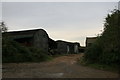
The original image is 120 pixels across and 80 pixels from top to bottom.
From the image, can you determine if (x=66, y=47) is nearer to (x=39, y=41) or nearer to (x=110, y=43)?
(x=39, y=41)

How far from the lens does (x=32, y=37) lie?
112ft

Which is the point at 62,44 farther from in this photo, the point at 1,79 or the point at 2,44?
the point at 1,79

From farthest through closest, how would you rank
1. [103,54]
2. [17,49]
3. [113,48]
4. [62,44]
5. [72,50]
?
[72,50] → [62,44] → [17,49] → [103,54] → [113,48]

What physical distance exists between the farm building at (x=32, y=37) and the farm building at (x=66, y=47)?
3845 mm

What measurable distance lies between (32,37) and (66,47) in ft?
33.9

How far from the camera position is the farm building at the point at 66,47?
40.9 metres

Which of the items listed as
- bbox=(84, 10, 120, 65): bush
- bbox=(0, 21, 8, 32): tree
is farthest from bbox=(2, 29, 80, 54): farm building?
bbox=(84, 10, 120, 65): bush

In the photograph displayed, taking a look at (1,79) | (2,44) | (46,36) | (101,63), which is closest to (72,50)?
(46,36)

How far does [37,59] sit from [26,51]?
1.46m

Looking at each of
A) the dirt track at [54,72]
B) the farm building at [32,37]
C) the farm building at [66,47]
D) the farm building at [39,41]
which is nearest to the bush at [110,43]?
the dirt track at [54,72]

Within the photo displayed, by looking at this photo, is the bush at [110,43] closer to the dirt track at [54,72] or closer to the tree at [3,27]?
the dirt track at [54,72]

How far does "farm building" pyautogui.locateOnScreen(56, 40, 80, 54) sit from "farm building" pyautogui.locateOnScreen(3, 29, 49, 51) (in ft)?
12.6

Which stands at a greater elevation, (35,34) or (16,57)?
(35,34)

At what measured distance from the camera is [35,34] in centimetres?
3472
